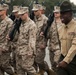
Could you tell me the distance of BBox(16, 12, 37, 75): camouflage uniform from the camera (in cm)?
932

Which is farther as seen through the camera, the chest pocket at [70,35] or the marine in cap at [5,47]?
the marine in cap at [5,47]

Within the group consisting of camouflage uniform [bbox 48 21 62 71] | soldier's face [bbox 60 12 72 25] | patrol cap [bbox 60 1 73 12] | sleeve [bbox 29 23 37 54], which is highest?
patrol cap [bbox 60 1 73 12]

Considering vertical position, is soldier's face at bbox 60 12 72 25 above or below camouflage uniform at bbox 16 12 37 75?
above

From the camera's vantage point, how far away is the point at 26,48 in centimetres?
944

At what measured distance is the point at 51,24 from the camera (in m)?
10.5

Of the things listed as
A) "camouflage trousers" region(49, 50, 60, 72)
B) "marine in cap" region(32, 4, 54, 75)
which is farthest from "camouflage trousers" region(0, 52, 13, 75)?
"camouflage trousers" region(49, 50, 60, 72)

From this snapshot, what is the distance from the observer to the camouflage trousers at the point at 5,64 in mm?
10148

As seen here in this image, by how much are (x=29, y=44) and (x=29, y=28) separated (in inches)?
Answer: 14.8

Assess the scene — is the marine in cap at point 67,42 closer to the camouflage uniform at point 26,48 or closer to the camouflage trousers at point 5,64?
the camouflage uniform at point 26,48

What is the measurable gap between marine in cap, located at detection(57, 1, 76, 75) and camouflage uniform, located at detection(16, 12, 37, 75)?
259cm

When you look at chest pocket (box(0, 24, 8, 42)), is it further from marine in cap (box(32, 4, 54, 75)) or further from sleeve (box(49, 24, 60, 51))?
sleeve (box(49, 24, 60, 51))

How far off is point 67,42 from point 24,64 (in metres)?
3.00

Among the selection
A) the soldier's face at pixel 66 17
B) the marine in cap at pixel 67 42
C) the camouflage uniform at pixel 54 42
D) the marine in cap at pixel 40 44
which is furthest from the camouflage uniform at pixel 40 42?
the soldier's face at pixel 66 17

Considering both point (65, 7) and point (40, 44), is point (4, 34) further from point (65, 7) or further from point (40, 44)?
point (65, 7)
